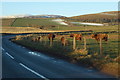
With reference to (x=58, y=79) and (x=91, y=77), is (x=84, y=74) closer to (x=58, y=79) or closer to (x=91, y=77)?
(x=91, y=77)

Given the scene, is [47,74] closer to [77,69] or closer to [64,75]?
[64,75]

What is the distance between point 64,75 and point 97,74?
56.6 inches

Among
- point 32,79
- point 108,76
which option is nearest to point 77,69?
point 108,76

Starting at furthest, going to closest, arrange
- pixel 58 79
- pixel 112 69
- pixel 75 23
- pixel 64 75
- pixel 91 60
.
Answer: pixel 75 23 < pixel 91 60 < pixel 112 69 < pixel 64 75 < pixel 58 79

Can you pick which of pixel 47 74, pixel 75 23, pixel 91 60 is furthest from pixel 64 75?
pixel 75 23

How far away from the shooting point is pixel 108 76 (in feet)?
35.9

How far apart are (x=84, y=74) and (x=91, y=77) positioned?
0.74m

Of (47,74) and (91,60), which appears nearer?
(47,74)

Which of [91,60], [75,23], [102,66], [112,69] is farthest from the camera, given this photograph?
[75,23]

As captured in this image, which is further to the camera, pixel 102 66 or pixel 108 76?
pixel 102 66

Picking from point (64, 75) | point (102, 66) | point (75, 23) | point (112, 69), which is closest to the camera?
point (64, 75)

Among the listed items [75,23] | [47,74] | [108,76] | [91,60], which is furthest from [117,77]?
[75,23]

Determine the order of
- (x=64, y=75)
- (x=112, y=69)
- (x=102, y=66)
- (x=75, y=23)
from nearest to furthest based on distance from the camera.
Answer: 1. (x=64, y=75)
2. (x=112, y=69)
3. (x=102, y=66)
4. (x=75, y=23)

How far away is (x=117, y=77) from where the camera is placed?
1064 cm
